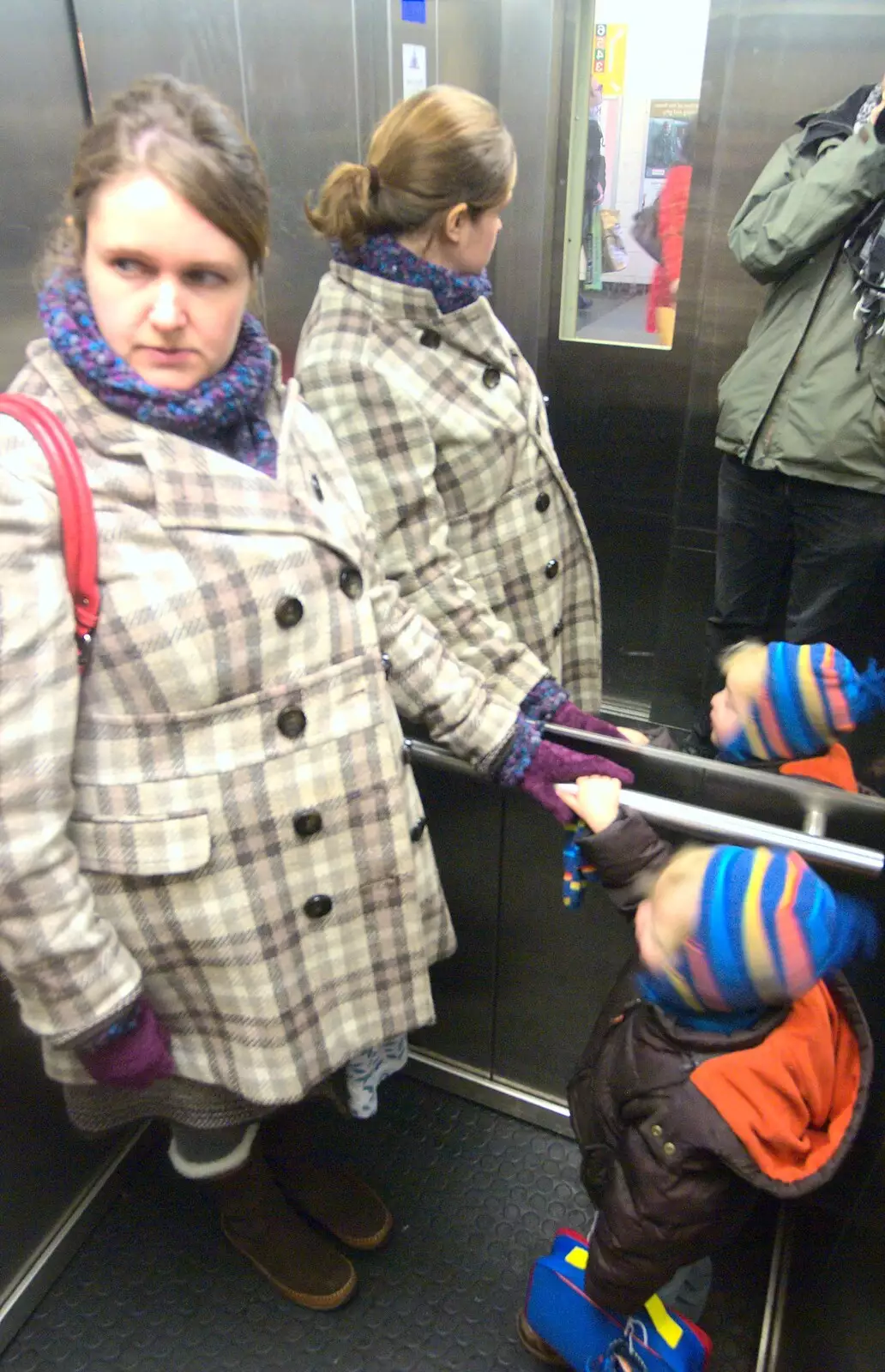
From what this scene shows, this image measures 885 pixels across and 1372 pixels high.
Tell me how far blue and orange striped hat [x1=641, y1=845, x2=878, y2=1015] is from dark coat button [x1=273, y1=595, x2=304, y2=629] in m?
0.52

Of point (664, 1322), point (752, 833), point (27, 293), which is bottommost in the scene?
point (664, 1322)

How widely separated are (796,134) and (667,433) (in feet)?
2.85

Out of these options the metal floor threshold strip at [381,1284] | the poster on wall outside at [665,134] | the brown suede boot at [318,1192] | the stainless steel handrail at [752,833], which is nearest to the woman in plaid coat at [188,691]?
the stainless steel handrail at [752,833]

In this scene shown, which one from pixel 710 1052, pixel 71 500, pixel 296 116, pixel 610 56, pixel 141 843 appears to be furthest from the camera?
pixel 610 56

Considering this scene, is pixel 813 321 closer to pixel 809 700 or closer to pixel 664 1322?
pixel 809 700

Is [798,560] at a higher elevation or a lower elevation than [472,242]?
lower

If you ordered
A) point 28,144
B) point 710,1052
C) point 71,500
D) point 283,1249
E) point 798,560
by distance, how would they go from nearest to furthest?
point 71,500 → point 710,1052 → point 28,144 → point 283,1249 → point 798,560

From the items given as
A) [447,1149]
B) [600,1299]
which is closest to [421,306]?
[600,1299]

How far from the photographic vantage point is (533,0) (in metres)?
2.31

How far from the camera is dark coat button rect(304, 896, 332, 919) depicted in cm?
110

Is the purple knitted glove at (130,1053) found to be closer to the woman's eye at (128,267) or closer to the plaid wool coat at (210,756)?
the plaid wool coat at (210,756)

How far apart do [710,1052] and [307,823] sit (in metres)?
0.54

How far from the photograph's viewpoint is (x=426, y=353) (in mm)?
1366

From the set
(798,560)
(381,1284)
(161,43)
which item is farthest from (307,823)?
(798,560)
